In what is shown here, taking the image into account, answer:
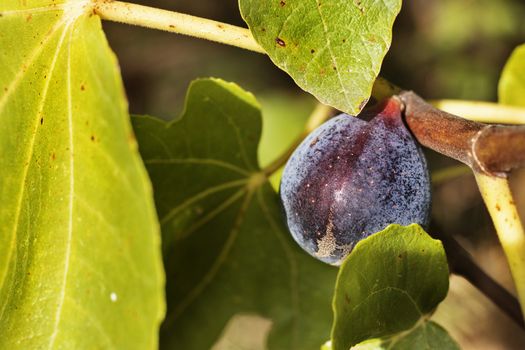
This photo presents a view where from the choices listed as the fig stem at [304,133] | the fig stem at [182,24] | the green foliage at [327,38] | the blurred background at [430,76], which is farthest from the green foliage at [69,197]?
A: the blurred background at [430,76]

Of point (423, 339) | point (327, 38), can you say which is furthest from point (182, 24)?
point (423, 339)

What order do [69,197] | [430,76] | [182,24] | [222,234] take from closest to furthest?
[69,197] < [182,24] < [222,234] < [430,76]

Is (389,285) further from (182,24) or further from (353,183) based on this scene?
(182,24)

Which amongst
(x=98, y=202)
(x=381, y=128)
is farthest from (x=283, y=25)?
(x=98, y=202)

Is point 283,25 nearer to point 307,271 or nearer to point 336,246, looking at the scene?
point 336,246

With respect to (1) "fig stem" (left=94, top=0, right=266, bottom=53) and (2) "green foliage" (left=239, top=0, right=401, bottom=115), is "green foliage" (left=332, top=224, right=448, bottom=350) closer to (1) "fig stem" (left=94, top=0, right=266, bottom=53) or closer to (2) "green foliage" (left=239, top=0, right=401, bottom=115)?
(2) "green foliage" (left=239, top=0, right=401, bottom=115)

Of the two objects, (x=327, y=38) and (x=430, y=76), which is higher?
(x=327, y=38)
